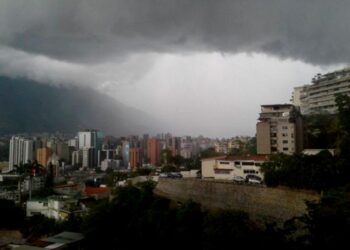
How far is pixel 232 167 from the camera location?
24734mm

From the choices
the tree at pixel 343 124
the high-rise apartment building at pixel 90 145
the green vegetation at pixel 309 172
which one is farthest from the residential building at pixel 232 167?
the high-rise apartment building at pixel 90 145

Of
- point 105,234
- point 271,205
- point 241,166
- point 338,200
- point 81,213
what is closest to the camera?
point 338,200

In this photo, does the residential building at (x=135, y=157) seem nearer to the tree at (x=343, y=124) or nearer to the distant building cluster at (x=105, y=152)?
the distant building cluster at (x=105, y=152)

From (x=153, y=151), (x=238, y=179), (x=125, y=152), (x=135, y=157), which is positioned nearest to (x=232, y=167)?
(x=238, y=179)

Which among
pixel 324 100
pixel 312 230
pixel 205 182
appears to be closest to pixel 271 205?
pixel 205 182

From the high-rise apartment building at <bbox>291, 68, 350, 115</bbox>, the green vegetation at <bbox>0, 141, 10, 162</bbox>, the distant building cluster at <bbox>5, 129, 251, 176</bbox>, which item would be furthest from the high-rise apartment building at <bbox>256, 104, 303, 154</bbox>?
the green vegetation at <bbox>0, 141, 10, 162</bbox>

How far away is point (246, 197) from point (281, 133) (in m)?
11.8

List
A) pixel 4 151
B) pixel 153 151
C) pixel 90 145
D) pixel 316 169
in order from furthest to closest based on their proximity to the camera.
Result: pixel 4 151 < pixel 90 145 < pixel 153 151 < pixel 316 169

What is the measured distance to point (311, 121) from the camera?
3206cm

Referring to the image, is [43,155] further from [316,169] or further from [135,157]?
[316,169]

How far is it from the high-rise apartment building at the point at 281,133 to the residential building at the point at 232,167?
3761 mm

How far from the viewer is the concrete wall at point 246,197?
15320 millimetres

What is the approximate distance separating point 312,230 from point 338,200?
72.2 inches

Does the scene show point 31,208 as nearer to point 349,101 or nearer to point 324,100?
point 349,101
